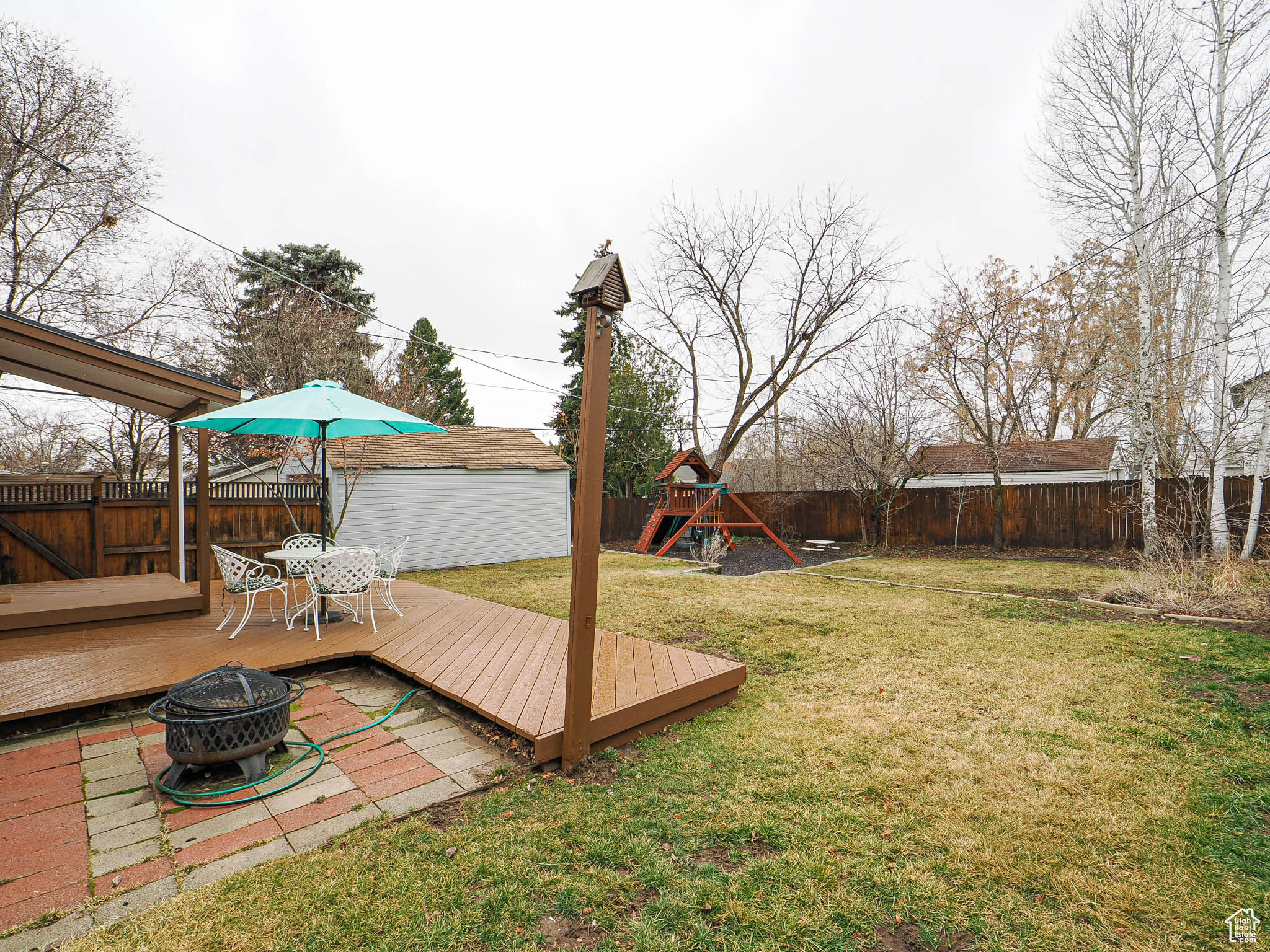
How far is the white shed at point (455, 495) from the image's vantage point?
11.7 meters

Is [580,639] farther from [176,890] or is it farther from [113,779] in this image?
[113,779]

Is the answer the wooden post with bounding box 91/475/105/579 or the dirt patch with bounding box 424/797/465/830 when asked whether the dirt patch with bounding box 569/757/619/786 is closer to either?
the dirt patch with bounding box 424/797/465/830

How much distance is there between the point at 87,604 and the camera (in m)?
5.42

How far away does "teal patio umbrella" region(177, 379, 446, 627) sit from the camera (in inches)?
188

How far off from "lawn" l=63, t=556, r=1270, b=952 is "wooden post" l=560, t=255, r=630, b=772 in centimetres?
30

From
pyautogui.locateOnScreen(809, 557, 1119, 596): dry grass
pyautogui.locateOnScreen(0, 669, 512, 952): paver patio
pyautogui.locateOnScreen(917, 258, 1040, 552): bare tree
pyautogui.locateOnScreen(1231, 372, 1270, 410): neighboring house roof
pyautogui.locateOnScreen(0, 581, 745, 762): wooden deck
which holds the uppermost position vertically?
pyautogui.locateOnScreen(917, 258, 1040, 552): bare tree

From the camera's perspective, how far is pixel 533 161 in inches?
530

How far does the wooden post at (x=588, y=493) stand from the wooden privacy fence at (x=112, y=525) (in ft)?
28.3

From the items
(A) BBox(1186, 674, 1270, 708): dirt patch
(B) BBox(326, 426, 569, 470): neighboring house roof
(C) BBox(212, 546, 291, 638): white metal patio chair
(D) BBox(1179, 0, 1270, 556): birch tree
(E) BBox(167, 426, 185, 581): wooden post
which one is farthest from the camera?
(B) BBox(326, 426, 569, 470): neighboring house roof

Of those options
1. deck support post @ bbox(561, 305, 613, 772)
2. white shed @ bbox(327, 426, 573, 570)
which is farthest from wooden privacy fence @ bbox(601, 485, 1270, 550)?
deck support post @ bbox(561, 305, 613, 772)

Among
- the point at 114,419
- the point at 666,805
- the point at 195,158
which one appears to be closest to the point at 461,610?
the point at 666,805

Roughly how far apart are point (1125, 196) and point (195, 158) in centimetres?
1864

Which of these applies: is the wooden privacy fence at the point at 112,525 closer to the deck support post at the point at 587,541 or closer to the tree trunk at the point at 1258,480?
the deck support post at the point at 587,541

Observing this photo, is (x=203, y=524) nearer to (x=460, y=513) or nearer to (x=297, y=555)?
(x=297, y=555)
